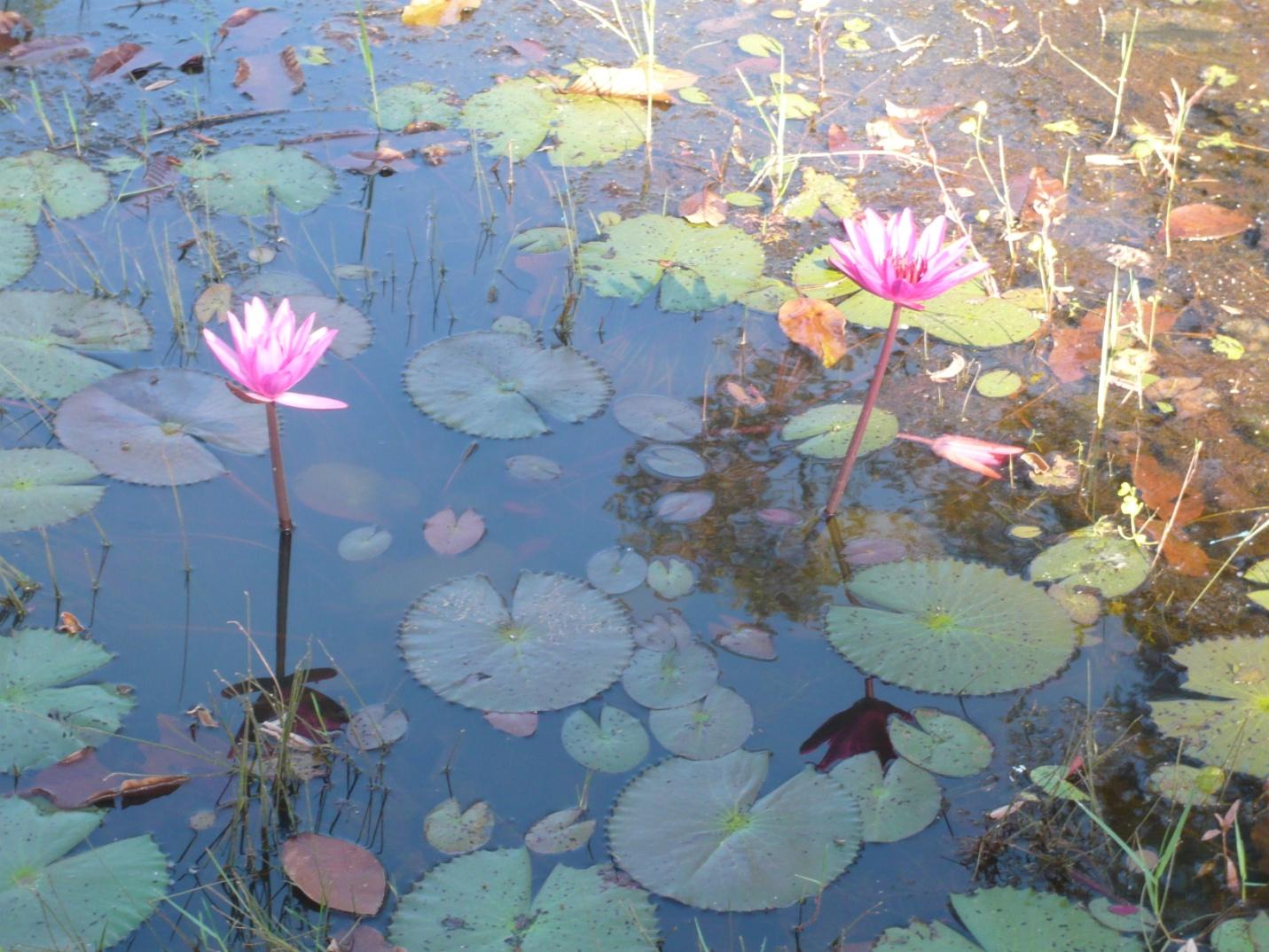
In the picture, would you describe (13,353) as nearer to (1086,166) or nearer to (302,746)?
(302,746)

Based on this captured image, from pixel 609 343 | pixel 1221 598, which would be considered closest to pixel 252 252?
pixel 609 343

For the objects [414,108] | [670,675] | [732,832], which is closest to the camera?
[732,832]

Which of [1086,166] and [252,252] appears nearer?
[252,252]

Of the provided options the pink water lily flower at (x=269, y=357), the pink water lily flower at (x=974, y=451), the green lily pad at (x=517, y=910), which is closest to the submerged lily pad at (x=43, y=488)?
the pink water lily flower at (x=269, y=357)

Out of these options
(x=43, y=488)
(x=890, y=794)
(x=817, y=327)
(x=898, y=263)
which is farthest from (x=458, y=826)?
(x=817, y=327)

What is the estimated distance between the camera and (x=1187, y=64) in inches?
169

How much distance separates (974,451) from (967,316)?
1.85 feet

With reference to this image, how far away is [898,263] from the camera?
227 centimetres

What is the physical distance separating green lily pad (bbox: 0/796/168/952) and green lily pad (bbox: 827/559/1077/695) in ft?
4.28

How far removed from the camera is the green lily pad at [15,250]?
3.05 metres

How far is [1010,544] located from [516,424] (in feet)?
3.83

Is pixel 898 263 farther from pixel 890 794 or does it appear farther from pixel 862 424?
pixel 890 794

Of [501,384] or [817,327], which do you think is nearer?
[501,384]

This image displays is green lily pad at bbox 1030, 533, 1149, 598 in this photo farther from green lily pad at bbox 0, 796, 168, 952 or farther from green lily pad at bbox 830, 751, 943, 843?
green lily pad at bbox 0, 796, 168, 952
